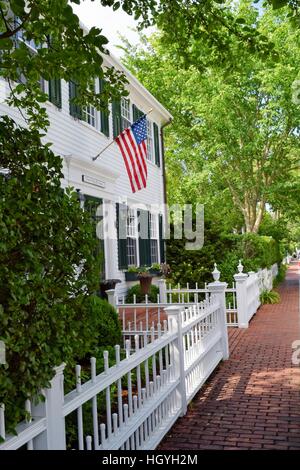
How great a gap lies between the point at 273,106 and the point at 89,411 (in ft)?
58.7

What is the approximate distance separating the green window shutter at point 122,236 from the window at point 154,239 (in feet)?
8.54

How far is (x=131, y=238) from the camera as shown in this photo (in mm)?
14047

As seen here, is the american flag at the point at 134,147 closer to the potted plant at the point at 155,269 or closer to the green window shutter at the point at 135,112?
the green window shutter at the point at 135,112

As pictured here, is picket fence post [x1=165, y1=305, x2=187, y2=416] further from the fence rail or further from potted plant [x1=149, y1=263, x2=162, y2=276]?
potted plant [x1=149, y1=263, x2=162, y2=276]

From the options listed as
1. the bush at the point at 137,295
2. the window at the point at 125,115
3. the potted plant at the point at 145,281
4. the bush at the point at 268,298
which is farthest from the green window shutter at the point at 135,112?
the bush at the point at 268,298

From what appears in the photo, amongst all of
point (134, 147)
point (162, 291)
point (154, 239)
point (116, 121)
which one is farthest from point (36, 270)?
point (154, 239)

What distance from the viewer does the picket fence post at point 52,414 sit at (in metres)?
2.58

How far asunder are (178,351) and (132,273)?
27.1 ft

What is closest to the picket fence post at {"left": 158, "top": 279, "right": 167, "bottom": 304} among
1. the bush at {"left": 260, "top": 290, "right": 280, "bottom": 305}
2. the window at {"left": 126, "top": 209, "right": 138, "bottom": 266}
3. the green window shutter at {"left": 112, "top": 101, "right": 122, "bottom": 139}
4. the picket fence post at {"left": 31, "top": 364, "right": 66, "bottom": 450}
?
the window at {"left": 126, "top": 209, "right": 138, "bottom": 266}

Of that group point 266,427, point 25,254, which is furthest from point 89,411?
point 25,254

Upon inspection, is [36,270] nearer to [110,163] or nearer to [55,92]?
[55,92]

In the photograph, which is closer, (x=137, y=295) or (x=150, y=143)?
(x=137, y=295)

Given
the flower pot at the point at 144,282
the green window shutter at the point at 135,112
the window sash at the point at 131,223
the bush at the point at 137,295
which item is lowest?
the bush at the point at 137,295

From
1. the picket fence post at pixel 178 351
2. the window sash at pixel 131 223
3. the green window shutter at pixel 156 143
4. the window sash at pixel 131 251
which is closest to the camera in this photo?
the picket fence post at pixel 178 351
